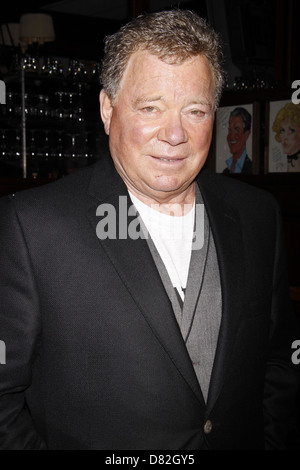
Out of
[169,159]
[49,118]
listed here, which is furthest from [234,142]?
[49,118]

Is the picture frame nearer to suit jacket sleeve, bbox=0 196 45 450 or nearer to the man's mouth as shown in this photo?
the man's mouth

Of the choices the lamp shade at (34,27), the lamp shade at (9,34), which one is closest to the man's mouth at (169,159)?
the lamp shade at (34,27)

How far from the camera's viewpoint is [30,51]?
288 inches

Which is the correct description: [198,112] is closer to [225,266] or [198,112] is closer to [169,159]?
[169,159]

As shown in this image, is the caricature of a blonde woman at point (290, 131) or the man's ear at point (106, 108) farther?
the caricature of a blonde woman at point (290, 131)

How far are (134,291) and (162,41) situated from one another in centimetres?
59

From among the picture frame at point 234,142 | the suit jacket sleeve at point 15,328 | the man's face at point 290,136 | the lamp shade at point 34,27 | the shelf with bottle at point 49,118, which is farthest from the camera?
the lamp shade at point 34,27

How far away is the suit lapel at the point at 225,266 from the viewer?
50.9 inches

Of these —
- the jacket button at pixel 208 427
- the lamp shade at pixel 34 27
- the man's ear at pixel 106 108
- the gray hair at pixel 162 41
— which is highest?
the lamp shade at pixel 34 27

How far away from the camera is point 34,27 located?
686cm

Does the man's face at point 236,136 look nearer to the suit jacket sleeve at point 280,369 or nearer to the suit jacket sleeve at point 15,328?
the suit jacket sleeve at point 280,369

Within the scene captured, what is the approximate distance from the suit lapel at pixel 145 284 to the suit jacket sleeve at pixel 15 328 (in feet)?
0.63

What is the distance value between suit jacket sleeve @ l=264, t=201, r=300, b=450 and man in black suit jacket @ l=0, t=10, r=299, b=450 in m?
0.14

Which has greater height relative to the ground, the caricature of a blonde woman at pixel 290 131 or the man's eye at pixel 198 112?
the caricature of a blonde woman at pixel 290 131
